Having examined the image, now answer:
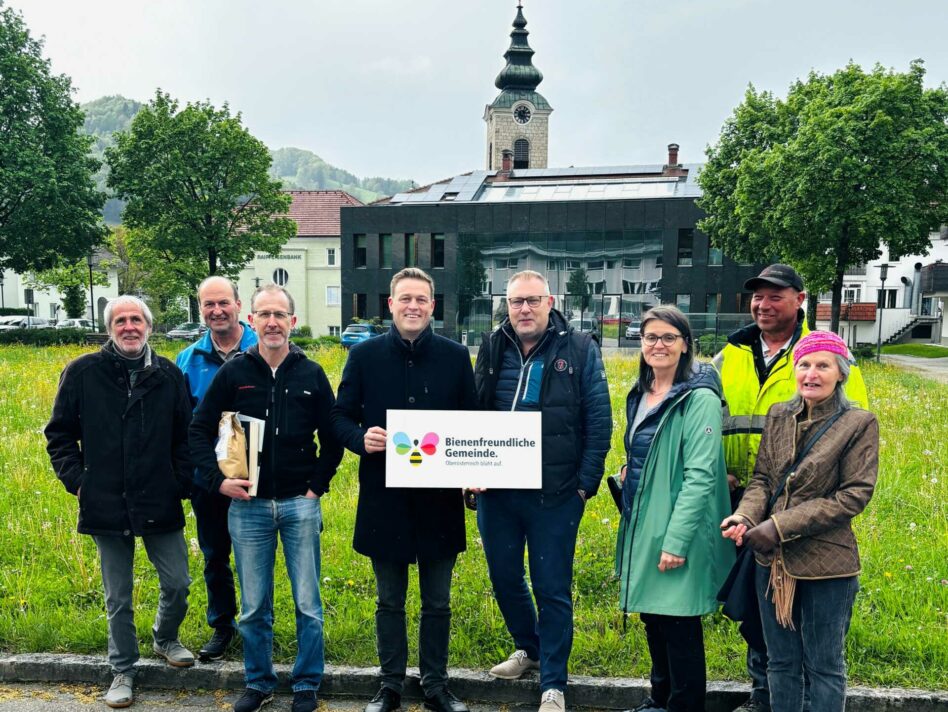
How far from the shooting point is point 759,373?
407 cm

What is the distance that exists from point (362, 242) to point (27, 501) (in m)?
46.0

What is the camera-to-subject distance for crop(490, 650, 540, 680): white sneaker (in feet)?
14.4

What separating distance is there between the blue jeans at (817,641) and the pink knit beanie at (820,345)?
106 cm

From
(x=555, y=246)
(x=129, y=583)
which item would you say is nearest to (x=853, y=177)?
(x=555, y=246)

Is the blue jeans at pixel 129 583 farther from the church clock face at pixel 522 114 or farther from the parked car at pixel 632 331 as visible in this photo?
the church clock face at pixel 522 114

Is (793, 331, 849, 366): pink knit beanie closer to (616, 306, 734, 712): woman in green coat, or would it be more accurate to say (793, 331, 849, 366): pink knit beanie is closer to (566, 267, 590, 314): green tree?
(616, 306, 734, 712): woman in green coat

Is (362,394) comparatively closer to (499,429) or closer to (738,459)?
(499,429)

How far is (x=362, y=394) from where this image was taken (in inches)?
166

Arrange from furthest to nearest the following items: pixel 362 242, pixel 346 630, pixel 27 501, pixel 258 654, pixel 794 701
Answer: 1. pixel 362 242
2. pixel 27 501
3. pixel 346 630
4. pixel 258 654
5. pixel 794 701

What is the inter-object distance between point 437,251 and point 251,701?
47441 millimetres

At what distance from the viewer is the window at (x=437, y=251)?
50.3 meters

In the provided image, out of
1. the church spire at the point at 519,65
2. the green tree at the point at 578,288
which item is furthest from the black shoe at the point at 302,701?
the church spire at the point at 519,65

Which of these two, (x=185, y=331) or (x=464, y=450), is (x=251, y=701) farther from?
(x=185, y=331)

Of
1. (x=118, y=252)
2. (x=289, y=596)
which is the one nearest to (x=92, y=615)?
(x=289, y=596)
